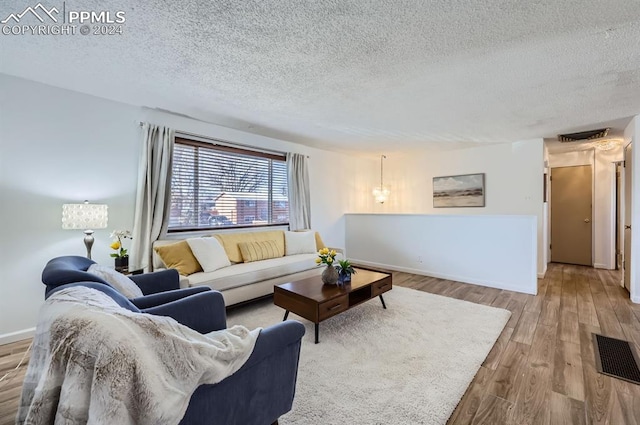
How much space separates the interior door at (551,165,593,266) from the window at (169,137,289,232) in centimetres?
Result: 597

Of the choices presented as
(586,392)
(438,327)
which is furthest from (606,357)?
(438,327)

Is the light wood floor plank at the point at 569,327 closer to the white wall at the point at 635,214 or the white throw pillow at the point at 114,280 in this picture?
the white wall at the point at 635,214

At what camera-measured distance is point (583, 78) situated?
2.46m

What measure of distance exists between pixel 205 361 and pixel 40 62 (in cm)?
294

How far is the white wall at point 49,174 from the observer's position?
256 centimetres

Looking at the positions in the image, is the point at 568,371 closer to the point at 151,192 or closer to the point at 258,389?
the point at 258,389

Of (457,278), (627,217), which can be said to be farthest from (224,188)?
(627,217)

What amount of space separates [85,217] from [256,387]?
2502 mm

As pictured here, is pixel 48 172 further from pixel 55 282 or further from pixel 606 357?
pixel 606 357

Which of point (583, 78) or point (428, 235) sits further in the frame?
point (428, 235)

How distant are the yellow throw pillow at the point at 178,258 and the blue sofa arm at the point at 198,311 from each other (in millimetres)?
1347

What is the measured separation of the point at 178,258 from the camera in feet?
10.3

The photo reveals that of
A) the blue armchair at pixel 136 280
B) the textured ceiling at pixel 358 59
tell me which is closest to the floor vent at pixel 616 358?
the textured ceiling at pixel 358 59

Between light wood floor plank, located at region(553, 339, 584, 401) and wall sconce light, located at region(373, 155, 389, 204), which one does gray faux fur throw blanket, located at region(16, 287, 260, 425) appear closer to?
light wood floor plank, located at region(553, 339, 584, 401)
